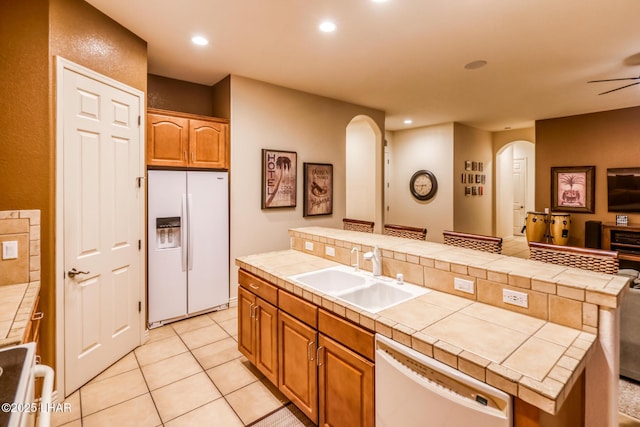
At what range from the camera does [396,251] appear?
2174 mm

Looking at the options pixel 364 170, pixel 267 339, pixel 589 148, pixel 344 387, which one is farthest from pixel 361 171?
pixel 344 387

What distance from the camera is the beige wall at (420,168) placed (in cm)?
698

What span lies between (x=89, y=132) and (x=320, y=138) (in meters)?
3.03

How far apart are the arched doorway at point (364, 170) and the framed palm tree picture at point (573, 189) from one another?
3595 mm

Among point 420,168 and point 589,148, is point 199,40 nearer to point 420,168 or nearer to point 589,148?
point 420,168

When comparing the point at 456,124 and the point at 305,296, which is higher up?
the point at 456,124

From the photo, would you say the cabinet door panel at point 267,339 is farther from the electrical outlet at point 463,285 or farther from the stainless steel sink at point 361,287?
the electrical outlet at point 463,285

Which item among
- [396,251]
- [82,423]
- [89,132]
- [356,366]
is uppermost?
[89,132]

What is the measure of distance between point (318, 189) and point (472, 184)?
15.0 ft

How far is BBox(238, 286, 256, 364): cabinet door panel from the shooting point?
2.48 m

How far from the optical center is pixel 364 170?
251 inches

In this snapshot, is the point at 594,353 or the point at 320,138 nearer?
the point at 594,353

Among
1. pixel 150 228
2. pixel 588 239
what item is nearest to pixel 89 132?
pixel 150 228

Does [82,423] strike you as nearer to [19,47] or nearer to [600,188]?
[19,47]
